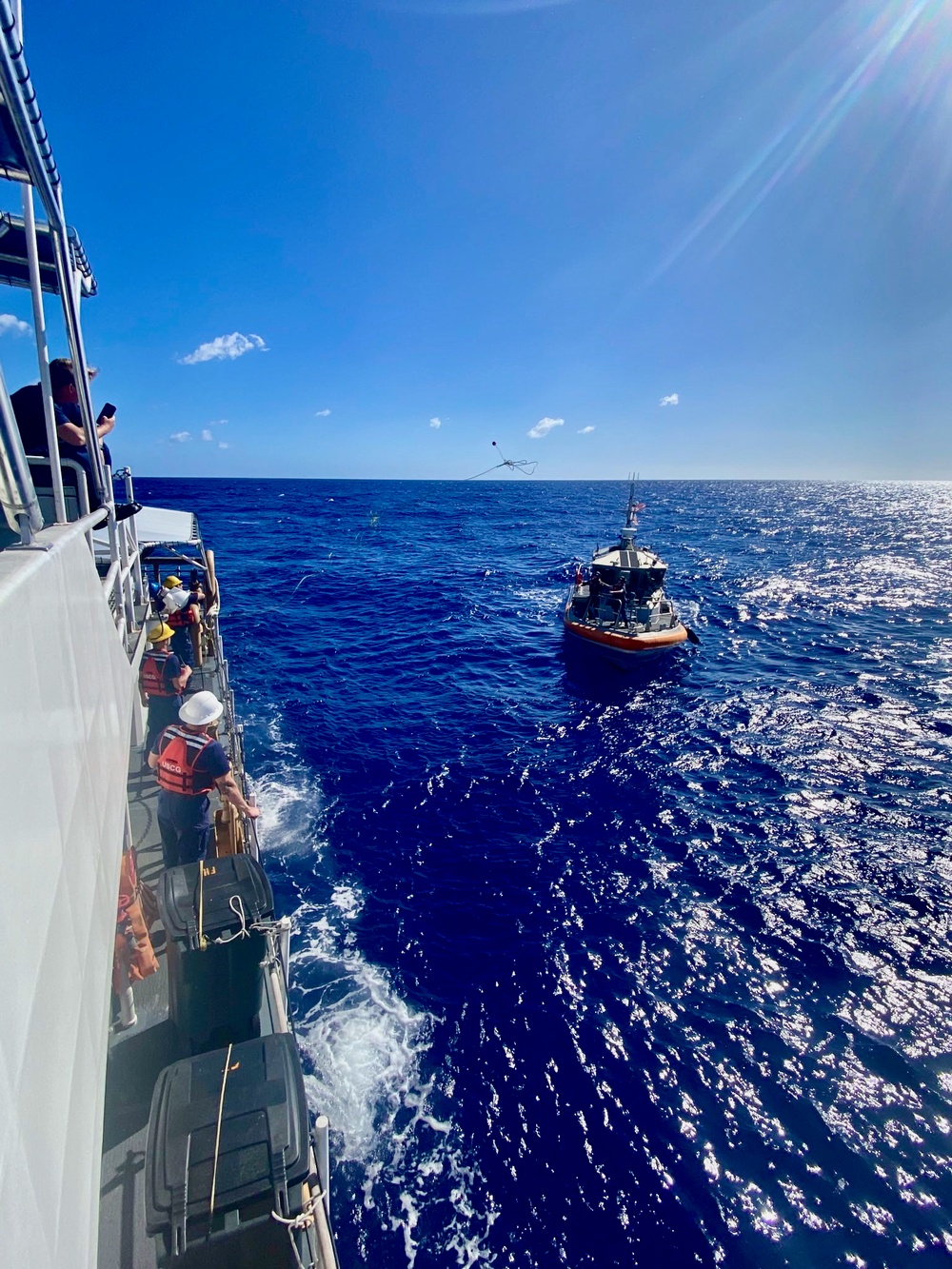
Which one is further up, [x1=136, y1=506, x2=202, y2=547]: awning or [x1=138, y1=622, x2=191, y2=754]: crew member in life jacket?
[x1=136, y1=506, x2=202, y2=547]: awning

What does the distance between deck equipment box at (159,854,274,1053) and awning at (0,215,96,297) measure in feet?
20.6

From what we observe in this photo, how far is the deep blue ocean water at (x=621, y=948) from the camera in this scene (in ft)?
22.1

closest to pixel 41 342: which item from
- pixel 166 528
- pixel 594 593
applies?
pixel 166 528

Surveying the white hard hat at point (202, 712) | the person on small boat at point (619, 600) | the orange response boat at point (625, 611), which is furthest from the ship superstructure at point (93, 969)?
the person on small boat at point (619, 600)

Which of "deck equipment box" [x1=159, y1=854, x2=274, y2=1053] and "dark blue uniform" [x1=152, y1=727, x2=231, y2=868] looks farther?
"dark blue uniform" [x1=152, y1=727, x2=231, y2=868]

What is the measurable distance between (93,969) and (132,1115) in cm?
345

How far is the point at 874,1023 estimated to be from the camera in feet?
28.6

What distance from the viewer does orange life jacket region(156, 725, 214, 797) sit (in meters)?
6.20

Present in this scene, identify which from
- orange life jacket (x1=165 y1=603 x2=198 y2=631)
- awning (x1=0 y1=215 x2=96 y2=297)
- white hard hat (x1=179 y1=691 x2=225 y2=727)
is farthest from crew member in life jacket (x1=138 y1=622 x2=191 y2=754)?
awning (x1=0 y1=215 x2=96 y2=297)

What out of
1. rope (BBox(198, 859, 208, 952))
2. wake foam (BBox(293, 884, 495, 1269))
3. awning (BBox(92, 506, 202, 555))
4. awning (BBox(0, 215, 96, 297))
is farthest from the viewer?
awning (BBox(92, 506, 202, 555))

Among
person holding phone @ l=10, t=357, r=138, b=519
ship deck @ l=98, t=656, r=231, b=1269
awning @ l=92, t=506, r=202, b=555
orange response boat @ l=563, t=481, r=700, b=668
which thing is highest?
person holding phone @ l=10, t=357, r=138, b=519

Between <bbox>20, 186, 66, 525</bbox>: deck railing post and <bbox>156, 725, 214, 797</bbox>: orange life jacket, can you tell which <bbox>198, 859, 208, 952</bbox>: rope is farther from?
<bbox>20, 186, 66, 525</bbox>: deck railing post

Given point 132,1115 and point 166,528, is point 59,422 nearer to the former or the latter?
point 132,1115

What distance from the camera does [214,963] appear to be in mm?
4988
